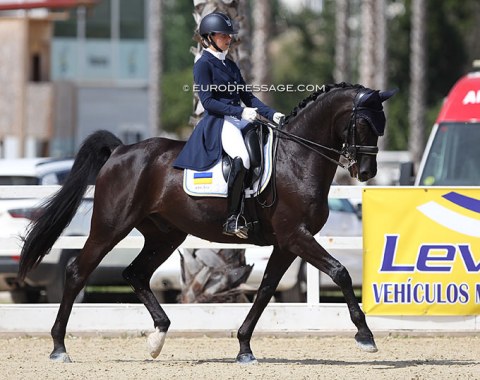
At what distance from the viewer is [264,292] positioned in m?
9.98

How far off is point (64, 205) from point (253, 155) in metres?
1.96

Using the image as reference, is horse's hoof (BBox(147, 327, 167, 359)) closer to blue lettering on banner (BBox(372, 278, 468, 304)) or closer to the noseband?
the noseband

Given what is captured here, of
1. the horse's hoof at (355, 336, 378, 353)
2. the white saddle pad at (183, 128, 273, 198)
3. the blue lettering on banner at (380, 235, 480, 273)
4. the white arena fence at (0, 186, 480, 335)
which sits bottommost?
the white arena fence at (0, 186, 480, 335)

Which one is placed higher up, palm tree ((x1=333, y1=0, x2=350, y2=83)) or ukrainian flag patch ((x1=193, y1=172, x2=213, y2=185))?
palm tree ((x1=333, y1=0, x2=350, y2=83))

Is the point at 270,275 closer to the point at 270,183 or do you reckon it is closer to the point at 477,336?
the point at 270,183

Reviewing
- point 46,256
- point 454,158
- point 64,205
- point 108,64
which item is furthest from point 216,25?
point 108,64

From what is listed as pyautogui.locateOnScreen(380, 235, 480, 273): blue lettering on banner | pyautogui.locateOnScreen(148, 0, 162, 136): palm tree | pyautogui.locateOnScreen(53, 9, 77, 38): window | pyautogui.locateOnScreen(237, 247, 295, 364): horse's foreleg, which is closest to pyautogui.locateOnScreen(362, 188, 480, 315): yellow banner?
pyautogui.locateOnScreen(380, 235, 480, 273): blue lettering on banner

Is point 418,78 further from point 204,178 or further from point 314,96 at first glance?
point 204,178

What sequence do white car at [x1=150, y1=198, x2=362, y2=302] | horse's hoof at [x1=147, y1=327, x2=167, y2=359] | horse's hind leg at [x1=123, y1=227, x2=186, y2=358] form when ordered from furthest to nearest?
white car at [x1=150, y1=198, x2=362, y2=302], horse's hind leg at [x1=123, y1=227, x2=186, y2=358], horse's hoof at [x1=147, y1=327, x2=167, y2=359]

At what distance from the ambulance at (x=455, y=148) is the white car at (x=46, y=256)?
3.71m

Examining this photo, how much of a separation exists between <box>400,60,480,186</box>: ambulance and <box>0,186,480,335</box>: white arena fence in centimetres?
266

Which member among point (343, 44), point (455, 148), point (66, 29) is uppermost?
point (66, 29)

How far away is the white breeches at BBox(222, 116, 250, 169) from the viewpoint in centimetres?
970

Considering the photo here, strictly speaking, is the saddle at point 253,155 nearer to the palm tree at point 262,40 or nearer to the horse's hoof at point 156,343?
the horse's hoof at point 156,343
